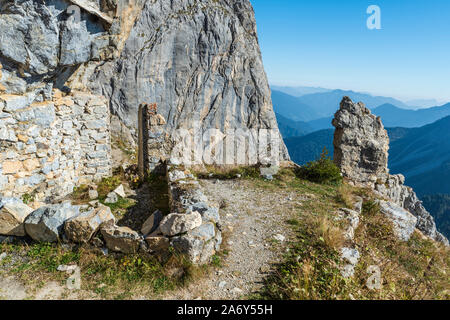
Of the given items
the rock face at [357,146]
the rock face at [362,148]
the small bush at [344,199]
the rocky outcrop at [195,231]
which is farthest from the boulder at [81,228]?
the rock face at [357,146]

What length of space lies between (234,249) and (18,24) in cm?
782

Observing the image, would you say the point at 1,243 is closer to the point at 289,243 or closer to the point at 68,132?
the point at 68,132

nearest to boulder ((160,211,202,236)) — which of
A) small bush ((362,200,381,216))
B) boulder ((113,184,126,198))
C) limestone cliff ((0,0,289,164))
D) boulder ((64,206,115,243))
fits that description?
boulder ((64,206,115,243))

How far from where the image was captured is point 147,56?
40.6m

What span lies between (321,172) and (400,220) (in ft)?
12.0

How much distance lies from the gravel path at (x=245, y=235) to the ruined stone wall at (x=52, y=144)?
15.2ft

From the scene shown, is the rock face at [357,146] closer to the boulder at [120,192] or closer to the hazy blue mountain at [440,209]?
the boulder at [120,192]

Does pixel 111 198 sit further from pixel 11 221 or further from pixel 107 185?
pixel 11 221

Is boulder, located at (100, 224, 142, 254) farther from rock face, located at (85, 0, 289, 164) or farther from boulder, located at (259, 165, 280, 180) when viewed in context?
rock face, located at (85, 0, 289, 164)

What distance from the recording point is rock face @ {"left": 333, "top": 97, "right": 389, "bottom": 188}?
71.9 feet

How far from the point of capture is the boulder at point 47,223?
5.53m

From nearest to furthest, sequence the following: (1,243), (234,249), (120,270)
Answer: (120,270), (1,243), (234,249)

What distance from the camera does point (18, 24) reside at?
662 centimetres
